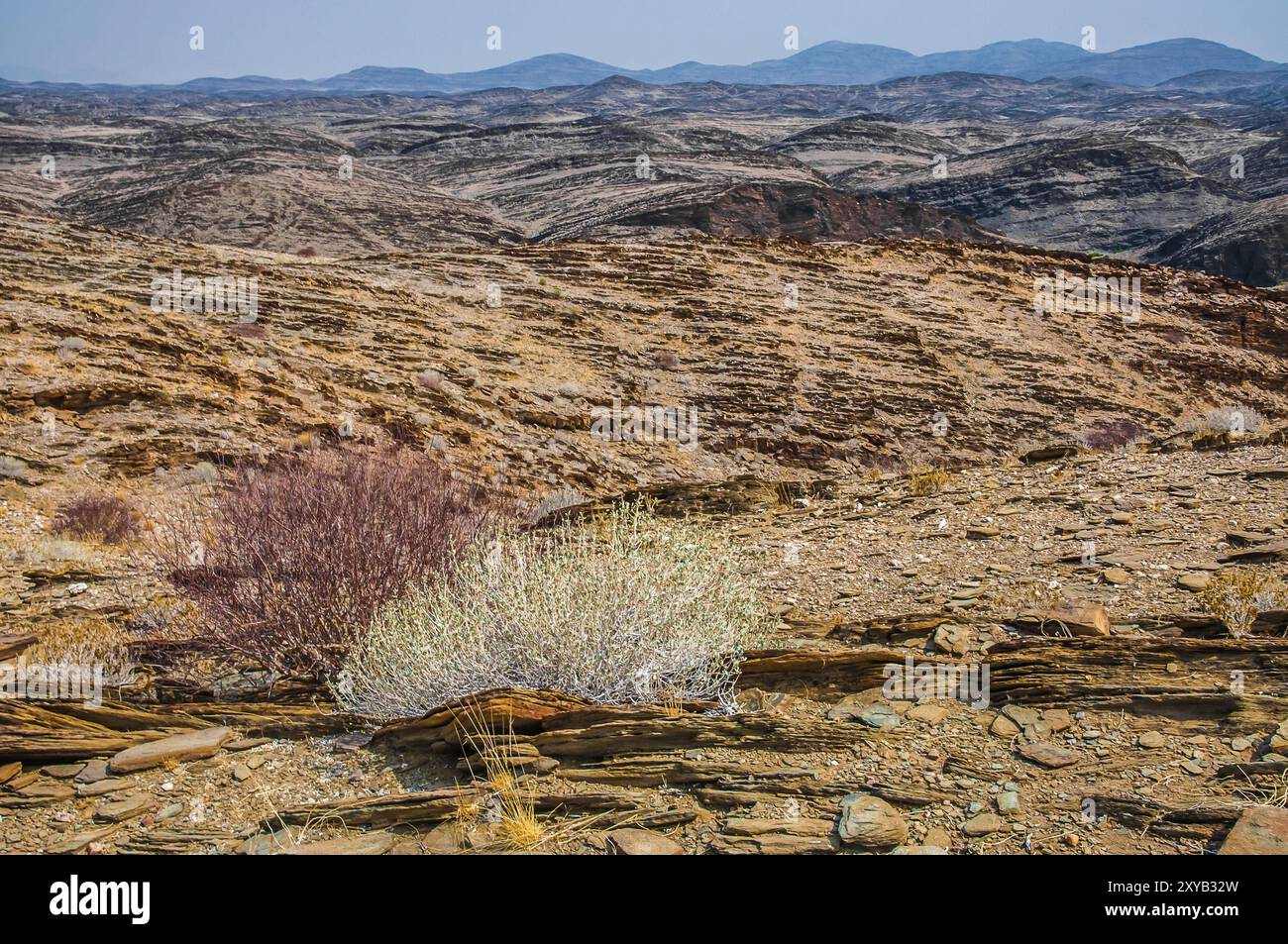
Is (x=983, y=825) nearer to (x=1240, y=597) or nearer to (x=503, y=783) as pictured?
(x=503, y=783)

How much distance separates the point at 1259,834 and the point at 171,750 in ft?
10.9

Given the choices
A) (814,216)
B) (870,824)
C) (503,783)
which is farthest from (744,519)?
(814,216)

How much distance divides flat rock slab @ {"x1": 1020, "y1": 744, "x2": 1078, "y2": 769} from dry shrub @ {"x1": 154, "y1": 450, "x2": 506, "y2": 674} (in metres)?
2.53

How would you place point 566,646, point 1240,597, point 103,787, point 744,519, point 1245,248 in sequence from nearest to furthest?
point 103,787 → point 566,646 → point 1240,597 → point 744,519 → point 1245,248

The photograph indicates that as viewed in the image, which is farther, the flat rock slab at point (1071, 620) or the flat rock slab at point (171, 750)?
the flat rock slab at point (1071, 620)

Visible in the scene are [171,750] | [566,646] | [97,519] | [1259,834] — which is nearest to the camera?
[1259,834]

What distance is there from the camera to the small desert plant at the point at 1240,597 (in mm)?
3654

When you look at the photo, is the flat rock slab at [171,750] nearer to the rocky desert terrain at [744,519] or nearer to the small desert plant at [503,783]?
the rocky desert terrain at [744,519]

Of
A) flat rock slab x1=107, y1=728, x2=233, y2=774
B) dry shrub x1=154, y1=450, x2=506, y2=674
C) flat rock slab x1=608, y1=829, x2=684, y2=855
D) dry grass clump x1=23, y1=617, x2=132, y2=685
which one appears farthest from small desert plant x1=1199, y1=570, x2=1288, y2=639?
dry grass clump x1=23, y1=617, x2=132, y2=685

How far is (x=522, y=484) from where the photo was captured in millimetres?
9453

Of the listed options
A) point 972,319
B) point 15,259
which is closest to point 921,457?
point 972,319

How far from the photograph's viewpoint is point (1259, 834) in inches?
87.2

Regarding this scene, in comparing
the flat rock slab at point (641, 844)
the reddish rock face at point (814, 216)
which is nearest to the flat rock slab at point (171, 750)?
the flat rock slab at point (641, 844)

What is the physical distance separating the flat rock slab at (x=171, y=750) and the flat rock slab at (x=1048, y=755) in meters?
2.78
